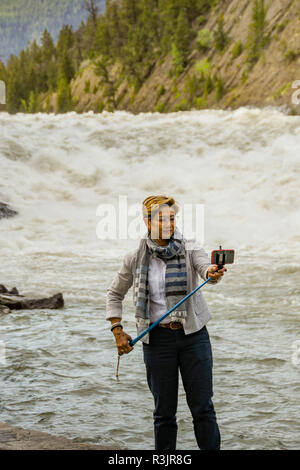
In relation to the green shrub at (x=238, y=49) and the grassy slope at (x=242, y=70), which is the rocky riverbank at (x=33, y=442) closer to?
the grassy slope at (x=242, y=70)

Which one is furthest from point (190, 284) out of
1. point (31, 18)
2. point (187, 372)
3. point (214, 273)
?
point (31, 18)

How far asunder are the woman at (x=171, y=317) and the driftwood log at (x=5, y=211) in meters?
14.9

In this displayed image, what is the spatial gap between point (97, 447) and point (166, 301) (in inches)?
49.1

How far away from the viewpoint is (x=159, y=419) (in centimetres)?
397

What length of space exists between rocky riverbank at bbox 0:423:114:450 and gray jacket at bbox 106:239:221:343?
99 cm

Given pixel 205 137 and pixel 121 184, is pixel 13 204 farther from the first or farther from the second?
pixel 205 137

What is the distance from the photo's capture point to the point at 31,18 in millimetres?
129375

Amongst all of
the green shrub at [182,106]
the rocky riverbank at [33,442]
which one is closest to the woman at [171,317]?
the rocky riverbank at [33,442]

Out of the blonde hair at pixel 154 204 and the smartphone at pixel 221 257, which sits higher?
the blonde hair at pixel 154 204

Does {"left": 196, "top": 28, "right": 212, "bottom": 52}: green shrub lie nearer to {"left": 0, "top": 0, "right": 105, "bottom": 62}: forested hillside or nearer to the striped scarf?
{"left": 0, "top": 0, "right": 105, "bottom": 62}: forested hillside

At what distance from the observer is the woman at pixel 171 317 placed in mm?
3828

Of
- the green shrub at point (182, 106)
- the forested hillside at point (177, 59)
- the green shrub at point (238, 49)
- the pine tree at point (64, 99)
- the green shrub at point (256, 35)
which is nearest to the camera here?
the forested hillside at point (177, 59)

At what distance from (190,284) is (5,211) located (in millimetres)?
15315

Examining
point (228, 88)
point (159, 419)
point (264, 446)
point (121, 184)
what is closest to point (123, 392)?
point (264, 446)
